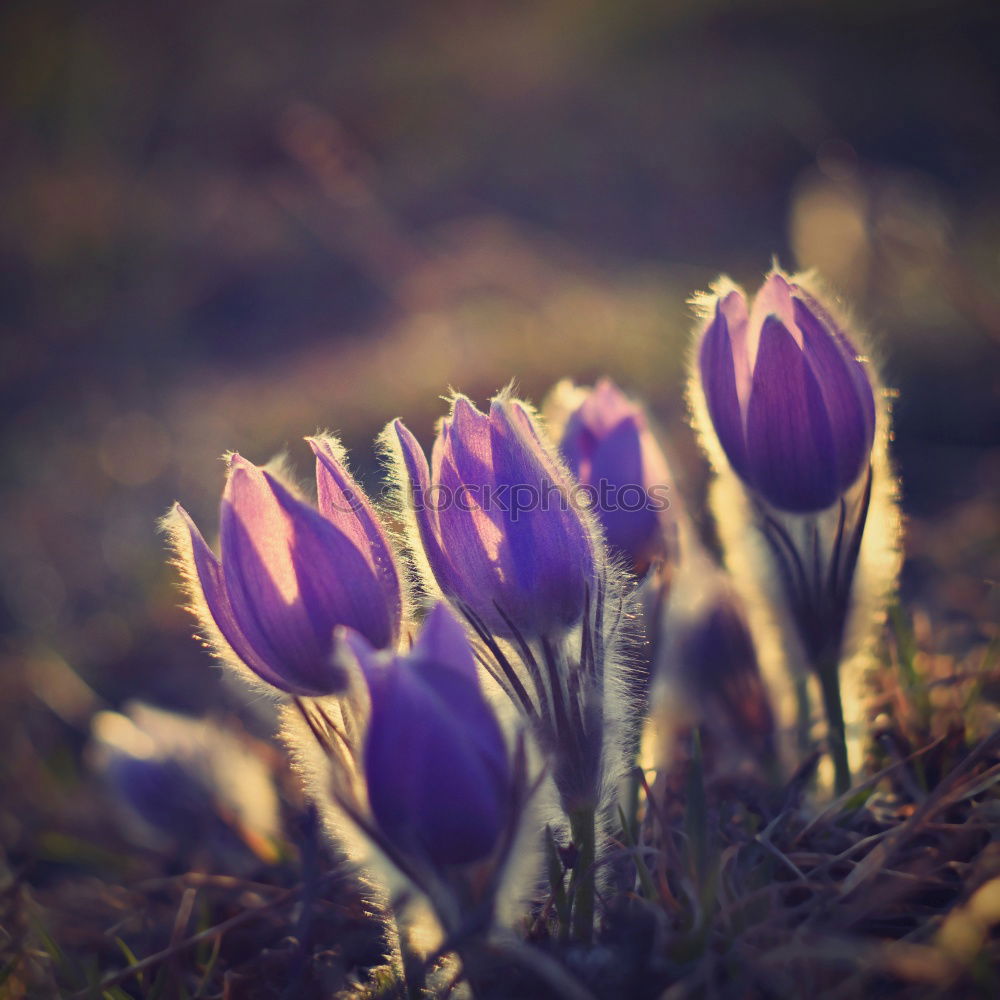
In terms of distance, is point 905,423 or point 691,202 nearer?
point 905,423

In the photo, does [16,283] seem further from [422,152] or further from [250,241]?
[422,152]

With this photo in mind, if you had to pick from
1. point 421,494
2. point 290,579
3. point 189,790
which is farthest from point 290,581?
point 189,790

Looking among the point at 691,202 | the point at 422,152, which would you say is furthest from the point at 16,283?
the point at 691,202

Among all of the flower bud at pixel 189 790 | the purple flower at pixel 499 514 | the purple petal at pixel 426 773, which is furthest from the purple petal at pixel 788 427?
the flower bud at pixel 189 790

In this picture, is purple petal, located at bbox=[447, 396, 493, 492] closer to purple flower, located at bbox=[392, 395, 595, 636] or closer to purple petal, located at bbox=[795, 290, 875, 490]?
purple flower, located at bbox=[392, 395, 595, 636]

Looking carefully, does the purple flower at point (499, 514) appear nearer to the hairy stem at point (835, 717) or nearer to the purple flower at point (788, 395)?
the purple flower at point (788, 395)

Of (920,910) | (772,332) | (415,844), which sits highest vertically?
(772,332)
